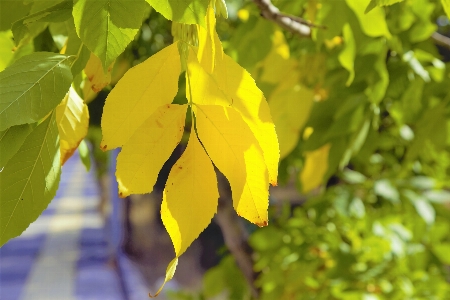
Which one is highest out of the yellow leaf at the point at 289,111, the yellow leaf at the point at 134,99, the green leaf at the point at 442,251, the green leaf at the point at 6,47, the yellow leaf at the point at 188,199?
the yellow leaf at the point at 134,99

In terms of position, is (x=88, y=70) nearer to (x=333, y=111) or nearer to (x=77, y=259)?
(x=333, y=111)

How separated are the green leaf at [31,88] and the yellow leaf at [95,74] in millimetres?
36

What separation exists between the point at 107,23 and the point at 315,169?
49 centimetres

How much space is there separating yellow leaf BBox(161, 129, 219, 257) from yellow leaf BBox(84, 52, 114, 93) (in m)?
0.07

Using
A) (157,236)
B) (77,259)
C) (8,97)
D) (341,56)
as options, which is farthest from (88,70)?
(77,259)

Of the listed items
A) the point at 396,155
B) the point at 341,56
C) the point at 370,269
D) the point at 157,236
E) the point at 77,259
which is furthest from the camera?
the point at 77,259

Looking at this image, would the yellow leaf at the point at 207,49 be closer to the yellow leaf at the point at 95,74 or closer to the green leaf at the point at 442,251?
the yellow leaf at the point at 95,74

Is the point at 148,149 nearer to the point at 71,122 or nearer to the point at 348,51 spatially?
the point at 71,122

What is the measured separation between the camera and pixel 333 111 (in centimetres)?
61

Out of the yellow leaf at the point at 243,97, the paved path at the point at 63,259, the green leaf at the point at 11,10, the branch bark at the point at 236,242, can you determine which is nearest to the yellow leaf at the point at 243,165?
the yellow leaf at the point at 243,97

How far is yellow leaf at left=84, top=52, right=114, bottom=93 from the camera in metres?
0.26

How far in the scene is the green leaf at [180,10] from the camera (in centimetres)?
20

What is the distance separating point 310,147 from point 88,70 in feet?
1.23

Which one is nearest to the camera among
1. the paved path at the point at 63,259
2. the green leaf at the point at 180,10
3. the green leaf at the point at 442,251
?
the green leaf at the point at 180,10
